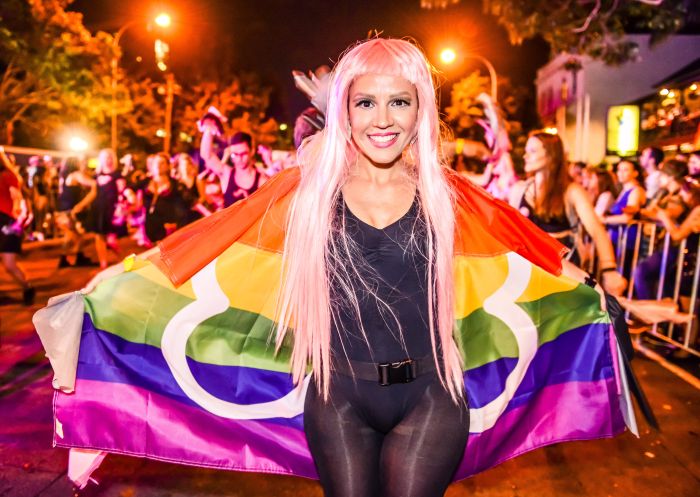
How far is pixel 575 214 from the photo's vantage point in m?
5.29

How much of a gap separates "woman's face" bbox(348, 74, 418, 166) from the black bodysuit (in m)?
0.27

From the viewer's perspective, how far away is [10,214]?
764 centimetres

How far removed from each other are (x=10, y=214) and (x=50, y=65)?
662 inches

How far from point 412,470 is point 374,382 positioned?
317mm

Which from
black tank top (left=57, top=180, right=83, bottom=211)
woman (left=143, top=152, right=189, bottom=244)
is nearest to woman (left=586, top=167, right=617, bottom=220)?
woman (left=143, top=152, right=189, bottom=244)

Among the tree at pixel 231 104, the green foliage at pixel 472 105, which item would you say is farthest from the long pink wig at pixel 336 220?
the tree at pixel 231 104

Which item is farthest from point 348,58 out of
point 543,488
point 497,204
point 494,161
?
point 494,161

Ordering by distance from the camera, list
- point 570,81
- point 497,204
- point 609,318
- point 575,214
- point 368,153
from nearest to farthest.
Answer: point 368,153 → point 497,204 → point 609,318 → point 575,214 → point 570,81

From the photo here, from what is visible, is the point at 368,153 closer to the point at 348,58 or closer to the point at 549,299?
the point at 348,58

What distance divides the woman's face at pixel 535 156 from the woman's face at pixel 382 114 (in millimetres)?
3319

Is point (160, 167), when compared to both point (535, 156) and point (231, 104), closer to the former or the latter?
point (535, 156)

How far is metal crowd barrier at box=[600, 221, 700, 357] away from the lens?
6348 millimetres

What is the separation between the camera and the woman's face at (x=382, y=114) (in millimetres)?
2309

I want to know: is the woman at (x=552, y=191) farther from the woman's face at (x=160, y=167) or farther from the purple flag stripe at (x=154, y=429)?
the woman's face at (x=160, y=167)
